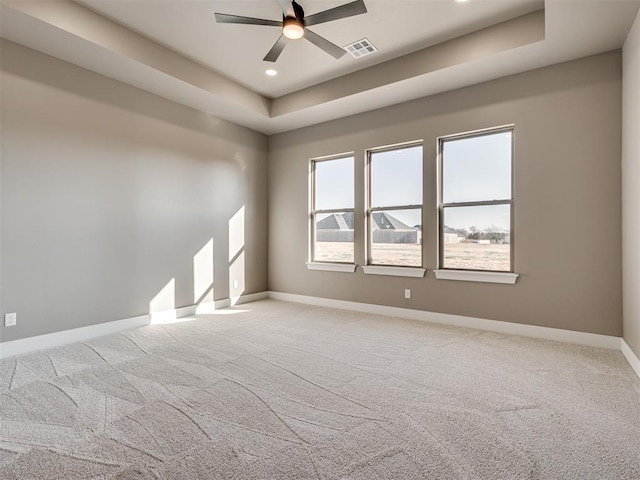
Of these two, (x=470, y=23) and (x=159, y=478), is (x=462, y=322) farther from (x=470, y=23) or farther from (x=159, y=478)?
(x=159, y=478)

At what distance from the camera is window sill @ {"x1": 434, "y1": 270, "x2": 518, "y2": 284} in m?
4.11

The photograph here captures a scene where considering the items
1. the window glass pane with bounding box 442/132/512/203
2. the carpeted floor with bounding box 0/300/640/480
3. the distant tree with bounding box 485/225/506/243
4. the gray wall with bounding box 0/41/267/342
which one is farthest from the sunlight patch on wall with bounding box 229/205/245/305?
the distant tree with bounding box 485/225/506/243

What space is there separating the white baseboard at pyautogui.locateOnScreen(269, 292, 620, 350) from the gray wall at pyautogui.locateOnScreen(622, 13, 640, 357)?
0.30 metres

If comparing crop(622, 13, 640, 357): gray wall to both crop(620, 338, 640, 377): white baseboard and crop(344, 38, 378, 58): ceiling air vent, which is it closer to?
crop(620, 338, 640, 377): white baseboard

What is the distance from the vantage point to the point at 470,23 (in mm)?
3576

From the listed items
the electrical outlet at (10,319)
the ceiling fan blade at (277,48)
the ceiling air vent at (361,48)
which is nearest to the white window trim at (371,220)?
the ceiling air vent at (361,48)

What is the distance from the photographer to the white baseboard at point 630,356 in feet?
9.53

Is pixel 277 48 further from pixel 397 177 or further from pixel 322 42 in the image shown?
pixel 397 177

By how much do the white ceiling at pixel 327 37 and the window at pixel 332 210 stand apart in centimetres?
118

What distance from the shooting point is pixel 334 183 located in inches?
230

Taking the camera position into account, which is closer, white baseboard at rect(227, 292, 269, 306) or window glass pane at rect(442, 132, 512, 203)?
window glass pane at rect(442, 132, 512, 203)

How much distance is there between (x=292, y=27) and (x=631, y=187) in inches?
133

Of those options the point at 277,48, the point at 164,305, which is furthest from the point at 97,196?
the point at 277,48

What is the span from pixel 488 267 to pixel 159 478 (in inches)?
159
